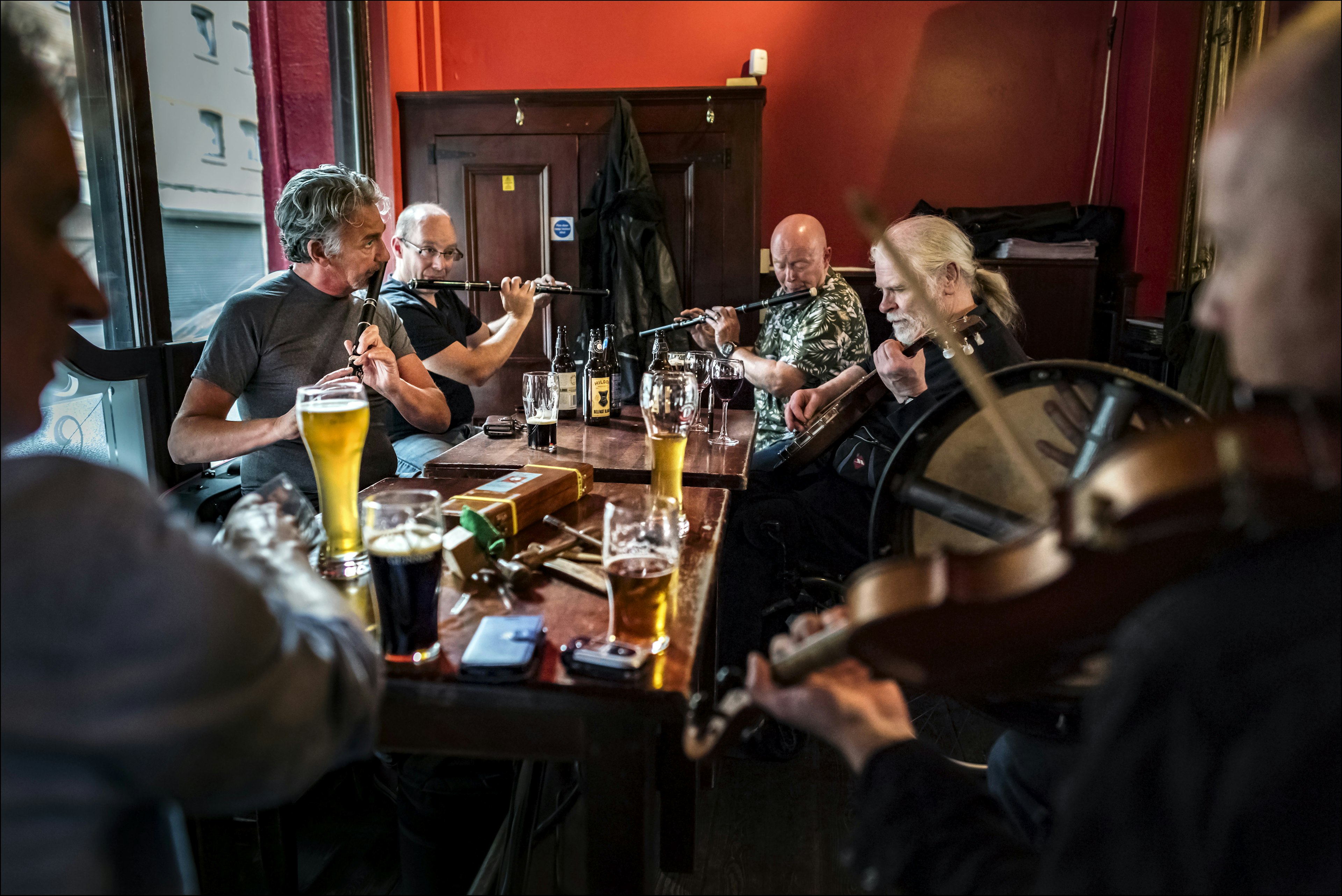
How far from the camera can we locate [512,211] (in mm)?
4379

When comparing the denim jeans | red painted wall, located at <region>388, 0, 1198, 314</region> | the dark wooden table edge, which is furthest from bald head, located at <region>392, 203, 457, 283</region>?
the dark wooden table edge

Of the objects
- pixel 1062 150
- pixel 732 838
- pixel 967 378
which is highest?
pixel 1062 150

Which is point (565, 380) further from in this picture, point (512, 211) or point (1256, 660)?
point (1256, 660)

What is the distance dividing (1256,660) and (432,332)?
113 inches

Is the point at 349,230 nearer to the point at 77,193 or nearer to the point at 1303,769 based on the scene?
the point at 77,193

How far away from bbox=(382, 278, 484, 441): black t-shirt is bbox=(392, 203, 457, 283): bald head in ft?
0.27

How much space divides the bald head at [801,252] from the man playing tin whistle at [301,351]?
1692 mm

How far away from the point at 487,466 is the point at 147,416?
127cm

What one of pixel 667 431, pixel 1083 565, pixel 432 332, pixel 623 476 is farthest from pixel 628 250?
pixel 1083 565

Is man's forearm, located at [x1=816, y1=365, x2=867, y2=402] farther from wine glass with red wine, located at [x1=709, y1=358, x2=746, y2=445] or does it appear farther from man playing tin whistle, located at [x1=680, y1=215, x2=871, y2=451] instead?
wine glass with red wine, located at [x1=709, y1=358, x2=746, y2=445]

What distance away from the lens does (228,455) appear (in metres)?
2.11

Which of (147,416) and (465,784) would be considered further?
(147,416)

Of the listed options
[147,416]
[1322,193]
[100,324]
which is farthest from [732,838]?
[100,324]

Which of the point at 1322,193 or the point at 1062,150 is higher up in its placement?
the point at 1062,150
